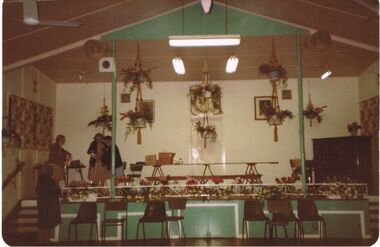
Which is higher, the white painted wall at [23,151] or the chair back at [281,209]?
the white painted wall at [23,151]

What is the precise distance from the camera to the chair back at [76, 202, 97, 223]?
842cm

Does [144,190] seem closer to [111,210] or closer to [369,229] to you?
[111,210]

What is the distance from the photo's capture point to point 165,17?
32.6 feet

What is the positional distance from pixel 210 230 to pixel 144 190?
59.9 inches

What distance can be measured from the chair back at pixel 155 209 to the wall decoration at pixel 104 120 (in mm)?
6196

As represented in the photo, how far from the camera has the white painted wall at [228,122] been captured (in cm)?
1452

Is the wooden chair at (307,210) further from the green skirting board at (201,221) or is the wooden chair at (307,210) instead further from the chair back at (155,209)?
the chair back at (155,209)

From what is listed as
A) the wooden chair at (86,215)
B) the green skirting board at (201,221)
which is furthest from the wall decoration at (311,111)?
the wooden chair at (86,215)

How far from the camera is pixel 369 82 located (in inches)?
533

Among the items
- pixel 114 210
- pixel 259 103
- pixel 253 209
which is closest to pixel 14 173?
pixel 114 210

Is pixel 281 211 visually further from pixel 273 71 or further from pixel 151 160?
pixel 151 160

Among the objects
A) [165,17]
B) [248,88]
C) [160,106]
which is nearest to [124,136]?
[160,106]

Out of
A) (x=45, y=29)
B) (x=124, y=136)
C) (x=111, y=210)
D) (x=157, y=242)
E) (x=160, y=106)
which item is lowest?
(x=157, y=242)

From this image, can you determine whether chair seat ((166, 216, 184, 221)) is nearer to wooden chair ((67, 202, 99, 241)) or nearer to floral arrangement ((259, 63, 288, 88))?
wooden chair ((67, 202, 99, 241))
